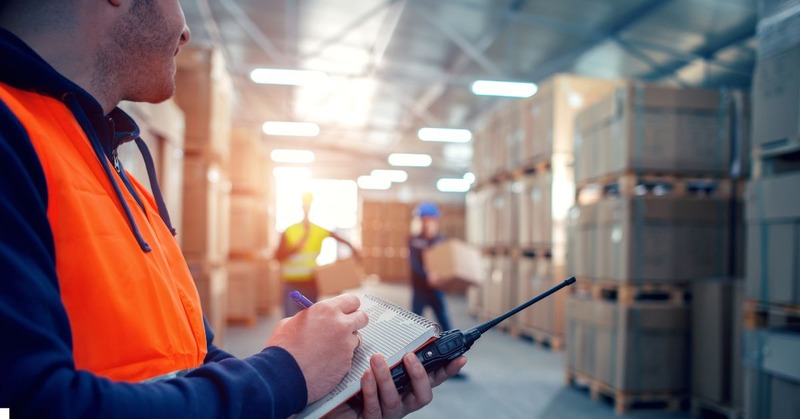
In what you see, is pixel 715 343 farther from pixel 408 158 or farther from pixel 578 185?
pixel 408 158

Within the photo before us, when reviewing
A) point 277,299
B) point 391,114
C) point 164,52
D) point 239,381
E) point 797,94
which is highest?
point 391,114

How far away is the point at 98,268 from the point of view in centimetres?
79

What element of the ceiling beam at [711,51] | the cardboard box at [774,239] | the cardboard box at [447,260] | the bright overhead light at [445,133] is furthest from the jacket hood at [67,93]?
the bright overhead light at [445,133]

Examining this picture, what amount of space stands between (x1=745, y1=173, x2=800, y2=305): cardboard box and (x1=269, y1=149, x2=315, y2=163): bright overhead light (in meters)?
16.7

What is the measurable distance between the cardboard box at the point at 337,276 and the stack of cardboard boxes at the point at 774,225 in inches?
135

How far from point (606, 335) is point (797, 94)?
8.37 feet

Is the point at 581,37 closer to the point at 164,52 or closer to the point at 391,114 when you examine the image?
the point at 391,114

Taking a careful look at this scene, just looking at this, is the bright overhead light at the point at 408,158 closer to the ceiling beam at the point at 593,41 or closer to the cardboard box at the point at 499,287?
the ceiling beam at the point at 593,41

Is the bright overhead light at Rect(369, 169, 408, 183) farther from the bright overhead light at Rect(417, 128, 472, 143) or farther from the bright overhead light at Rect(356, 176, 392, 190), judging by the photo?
the bright overhead light at Rect(417, 128, 472, 143)

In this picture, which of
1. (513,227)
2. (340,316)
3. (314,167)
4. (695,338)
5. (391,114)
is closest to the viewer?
(340,316)

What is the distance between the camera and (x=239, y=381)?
85 cm

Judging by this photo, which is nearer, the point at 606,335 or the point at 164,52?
the point at 164,52

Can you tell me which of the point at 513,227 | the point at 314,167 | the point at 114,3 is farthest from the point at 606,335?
the point at 314,167

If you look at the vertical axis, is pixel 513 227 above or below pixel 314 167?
below
